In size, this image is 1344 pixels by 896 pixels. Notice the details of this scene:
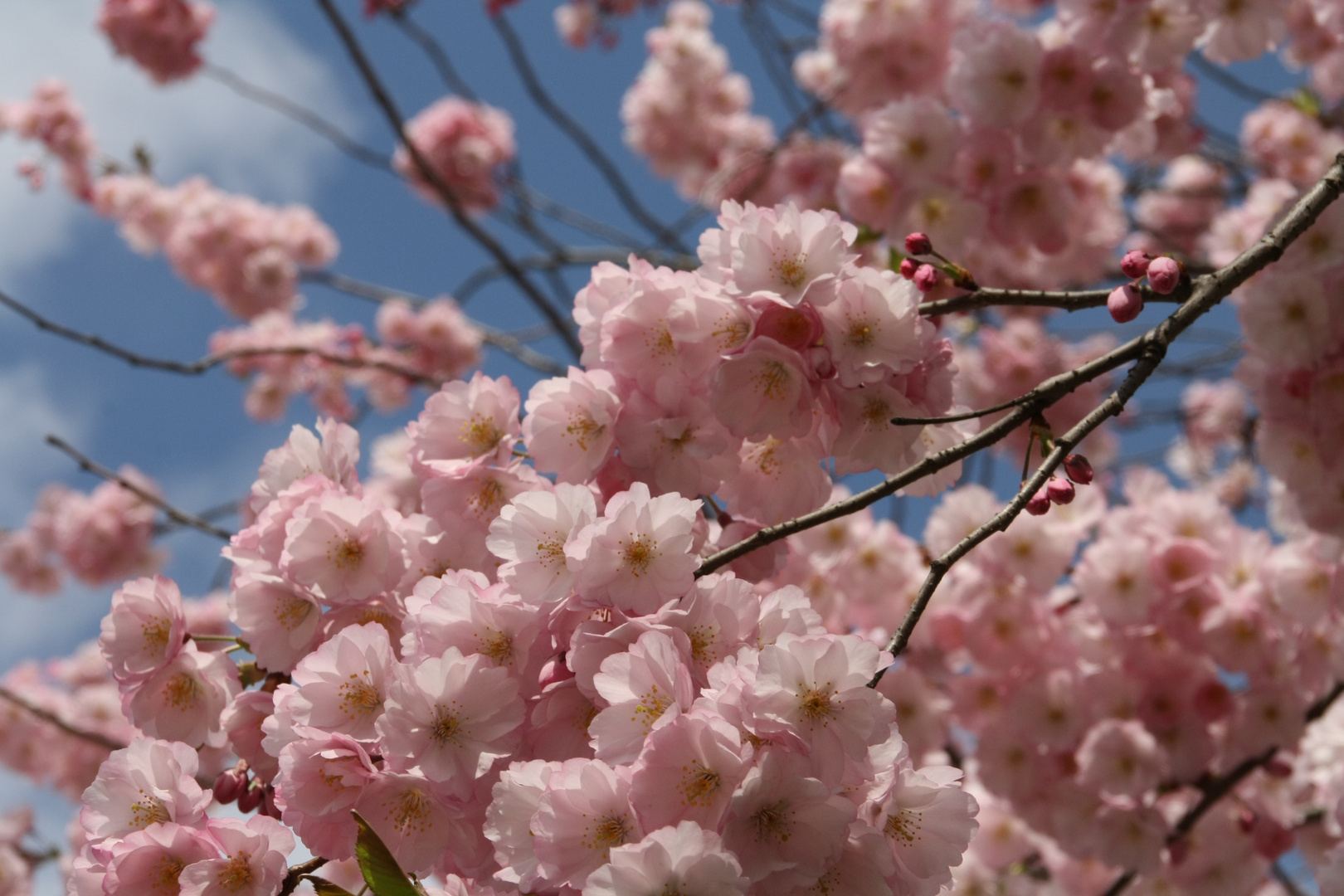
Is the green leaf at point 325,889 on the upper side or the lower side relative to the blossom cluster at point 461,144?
lower

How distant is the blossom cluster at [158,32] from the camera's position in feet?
19.2

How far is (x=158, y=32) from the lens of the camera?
5.90 m

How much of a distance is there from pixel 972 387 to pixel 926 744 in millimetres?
1784

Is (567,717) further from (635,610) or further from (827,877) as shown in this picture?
(827,877)

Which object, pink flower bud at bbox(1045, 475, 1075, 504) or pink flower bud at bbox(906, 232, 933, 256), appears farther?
pink flower bud at bbox(906, 232, 933, 256)

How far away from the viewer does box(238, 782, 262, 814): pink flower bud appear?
1255 mm

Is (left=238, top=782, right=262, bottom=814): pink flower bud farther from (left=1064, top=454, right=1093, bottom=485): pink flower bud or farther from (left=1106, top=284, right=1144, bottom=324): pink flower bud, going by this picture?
(left=1106, top=284, right=1144, bottom=324): pink flower bud

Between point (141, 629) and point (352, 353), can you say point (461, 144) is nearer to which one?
point (352, 353)

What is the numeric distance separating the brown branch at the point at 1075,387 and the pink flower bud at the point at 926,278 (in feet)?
0.67

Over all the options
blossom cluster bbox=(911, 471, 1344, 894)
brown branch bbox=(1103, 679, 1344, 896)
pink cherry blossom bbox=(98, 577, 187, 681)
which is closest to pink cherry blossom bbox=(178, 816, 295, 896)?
pink cherry blossom bbox=(98, 577, 187, 681)

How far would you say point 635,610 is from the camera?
1.06 meters

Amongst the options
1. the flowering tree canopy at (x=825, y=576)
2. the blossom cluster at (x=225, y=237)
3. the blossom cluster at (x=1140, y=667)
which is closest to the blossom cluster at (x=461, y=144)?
the blossom cluster at (x=225, y=237)

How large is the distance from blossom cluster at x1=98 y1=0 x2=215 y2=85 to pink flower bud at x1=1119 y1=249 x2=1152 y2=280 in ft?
20.4

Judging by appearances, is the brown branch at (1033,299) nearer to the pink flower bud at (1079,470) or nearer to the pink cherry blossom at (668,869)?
the pink flower bud at (1079,470)
